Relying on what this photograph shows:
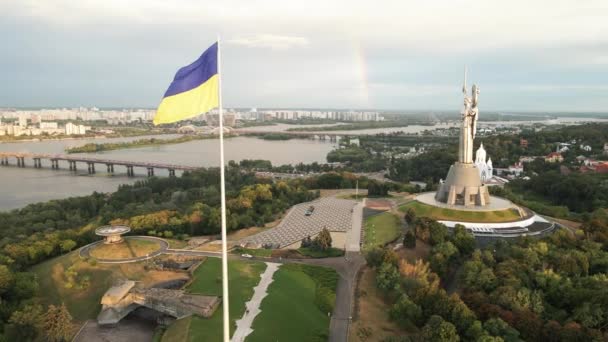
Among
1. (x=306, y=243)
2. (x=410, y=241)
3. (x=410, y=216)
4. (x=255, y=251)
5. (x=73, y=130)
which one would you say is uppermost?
(x=73, y=130)

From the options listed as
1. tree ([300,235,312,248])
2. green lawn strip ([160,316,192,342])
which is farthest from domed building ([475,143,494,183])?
green lawn strip ([160,316,192,342])

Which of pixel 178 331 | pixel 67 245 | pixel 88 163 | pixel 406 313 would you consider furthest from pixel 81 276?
pixel 88 163

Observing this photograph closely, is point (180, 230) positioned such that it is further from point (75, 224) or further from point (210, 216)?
point (75, 224)

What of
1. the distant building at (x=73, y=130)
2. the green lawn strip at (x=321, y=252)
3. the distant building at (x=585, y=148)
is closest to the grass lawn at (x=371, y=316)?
the green lawn strip at (x=321, y=252)

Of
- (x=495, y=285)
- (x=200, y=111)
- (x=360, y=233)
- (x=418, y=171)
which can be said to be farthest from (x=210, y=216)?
(x=418, y=171)

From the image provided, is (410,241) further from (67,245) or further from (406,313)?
(67,245)
